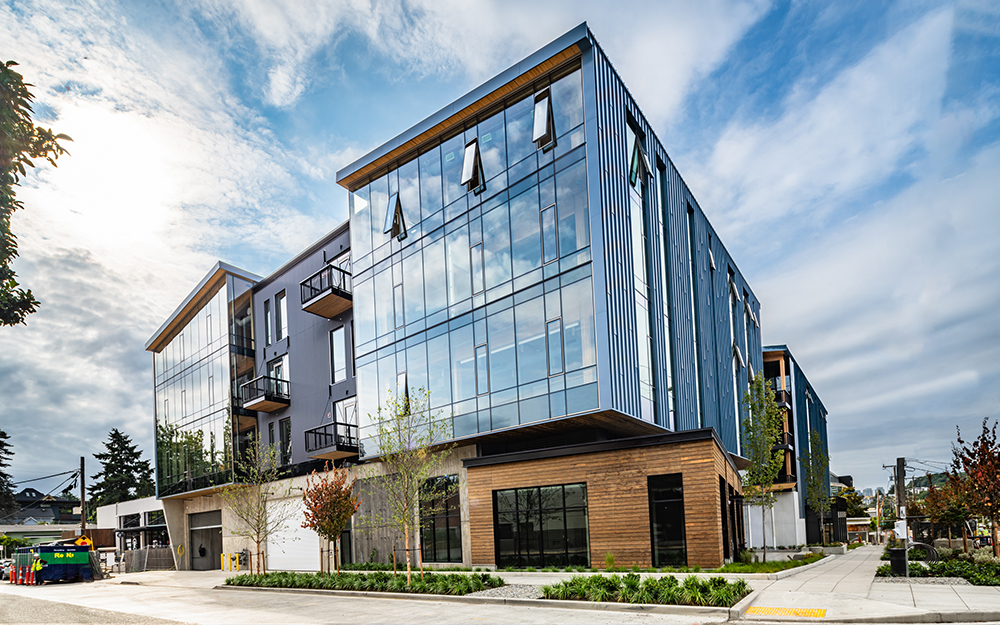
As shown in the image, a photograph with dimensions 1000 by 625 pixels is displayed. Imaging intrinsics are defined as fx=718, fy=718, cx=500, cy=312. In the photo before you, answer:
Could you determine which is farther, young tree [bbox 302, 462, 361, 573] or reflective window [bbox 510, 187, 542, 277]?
reflective window [bbox 510, 187, 542, 277]

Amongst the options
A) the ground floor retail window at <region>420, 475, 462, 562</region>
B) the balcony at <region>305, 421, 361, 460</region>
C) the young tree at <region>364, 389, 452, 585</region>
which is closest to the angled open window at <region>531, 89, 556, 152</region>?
the young tree at <region>364, 389, 452, 585</region>

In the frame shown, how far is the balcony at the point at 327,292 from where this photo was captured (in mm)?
34438

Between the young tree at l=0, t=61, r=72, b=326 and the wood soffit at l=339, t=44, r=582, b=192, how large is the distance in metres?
20.6

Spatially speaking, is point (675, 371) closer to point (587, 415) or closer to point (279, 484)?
point (587, 415)

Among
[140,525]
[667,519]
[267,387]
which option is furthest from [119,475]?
[667,519]

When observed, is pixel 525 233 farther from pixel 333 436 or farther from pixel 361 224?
pixel 333 436

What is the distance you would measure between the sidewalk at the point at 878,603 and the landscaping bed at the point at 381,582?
7.21 m

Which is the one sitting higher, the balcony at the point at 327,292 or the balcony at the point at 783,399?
the balcony at the point at 327,292

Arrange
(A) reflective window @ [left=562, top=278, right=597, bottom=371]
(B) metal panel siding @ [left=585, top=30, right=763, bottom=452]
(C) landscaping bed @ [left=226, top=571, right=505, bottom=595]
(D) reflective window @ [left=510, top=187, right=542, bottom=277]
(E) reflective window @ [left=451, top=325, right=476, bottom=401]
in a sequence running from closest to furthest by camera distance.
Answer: (C) landscaping bed @ [left=226, top=571, right=505, bottom=595] → (A) reflective window @ [left=562, top=278, right=597, bottom=371] → (B) metal panel siding @ [left=585, top=30, right=763, bottom=452] → (D) reflective window @ [left=510, top=187, right=542, bottom=277] → (E) reflective window @ [left=451, top=325, right=476, bottom=401]

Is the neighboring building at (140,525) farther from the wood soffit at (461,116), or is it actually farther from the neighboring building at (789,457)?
the neighboring building at (789,457)

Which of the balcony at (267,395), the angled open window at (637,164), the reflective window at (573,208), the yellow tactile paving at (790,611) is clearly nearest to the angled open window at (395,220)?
the reflective window at (573,208)

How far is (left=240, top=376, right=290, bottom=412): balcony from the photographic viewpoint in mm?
38469

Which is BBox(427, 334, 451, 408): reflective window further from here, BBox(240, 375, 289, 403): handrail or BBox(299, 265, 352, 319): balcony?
BBox(240, 375, 289, 403): handrail

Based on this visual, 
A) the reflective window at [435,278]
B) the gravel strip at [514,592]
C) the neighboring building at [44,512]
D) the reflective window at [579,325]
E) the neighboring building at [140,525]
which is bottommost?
the neighboring building at [44,512]
